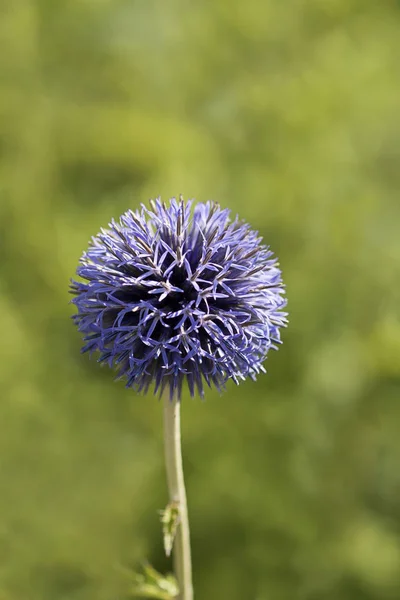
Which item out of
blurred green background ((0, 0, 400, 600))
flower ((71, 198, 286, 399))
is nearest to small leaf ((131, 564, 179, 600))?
flower ((71, 198, 286, 399))

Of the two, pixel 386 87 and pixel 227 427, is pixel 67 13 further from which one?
pixel 227 427

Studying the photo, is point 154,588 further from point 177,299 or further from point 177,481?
point 177,299

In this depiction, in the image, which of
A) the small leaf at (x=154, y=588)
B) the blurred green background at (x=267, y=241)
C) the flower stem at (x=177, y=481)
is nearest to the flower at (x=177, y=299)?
the flower stem at (x=177, y=481)

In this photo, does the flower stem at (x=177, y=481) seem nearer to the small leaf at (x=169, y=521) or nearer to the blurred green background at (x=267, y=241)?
the small leaf at (x=169, y=521)

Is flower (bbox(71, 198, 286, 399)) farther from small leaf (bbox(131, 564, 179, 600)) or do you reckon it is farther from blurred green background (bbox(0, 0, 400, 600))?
blurred green background (bbox(0, 0, 400, 600))

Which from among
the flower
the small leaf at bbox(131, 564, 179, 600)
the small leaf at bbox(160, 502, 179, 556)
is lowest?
the small leaf at bbox(131, 564, 179, 600)

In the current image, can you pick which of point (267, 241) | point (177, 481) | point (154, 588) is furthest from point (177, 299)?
point (267, 241)
